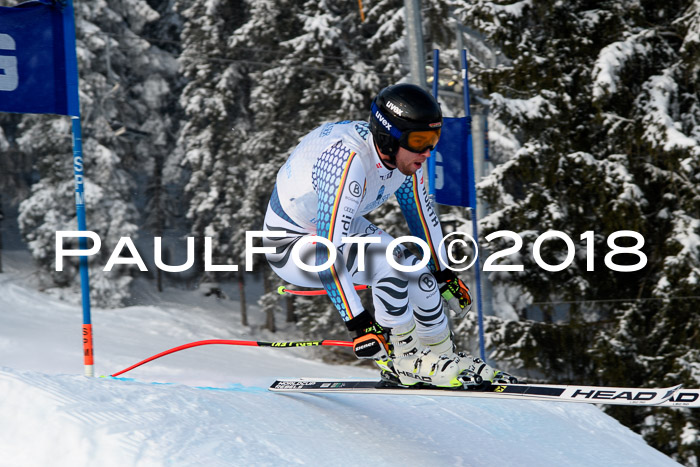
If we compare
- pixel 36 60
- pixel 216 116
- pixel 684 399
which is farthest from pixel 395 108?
pixel 216 116

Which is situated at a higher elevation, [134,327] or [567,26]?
[567,26]

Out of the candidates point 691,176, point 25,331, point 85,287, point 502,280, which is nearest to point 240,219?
point 25,331

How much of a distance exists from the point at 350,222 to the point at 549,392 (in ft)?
4.00

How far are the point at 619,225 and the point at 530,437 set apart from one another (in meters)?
7.67

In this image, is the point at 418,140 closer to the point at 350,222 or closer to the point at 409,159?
the point at 409,159

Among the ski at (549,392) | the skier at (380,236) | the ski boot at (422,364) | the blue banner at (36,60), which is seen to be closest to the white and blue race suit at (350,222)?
the skier at (380,236)

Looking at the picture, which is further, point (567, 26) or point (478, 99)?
point (567, 26)

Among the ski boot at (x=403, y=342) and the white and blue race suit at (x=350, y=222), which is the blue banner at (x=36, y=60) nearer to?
the white and blue race suit at (x=350, y=222)

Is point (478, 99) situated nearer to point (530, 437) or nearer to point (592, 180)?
point (592, 180)

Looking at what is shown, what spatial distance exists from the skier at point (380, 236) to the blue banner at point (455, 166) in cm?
386

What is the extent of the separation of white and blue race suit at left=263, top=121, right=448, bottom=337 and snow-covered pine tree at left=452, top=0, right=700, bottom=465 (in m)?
8.06

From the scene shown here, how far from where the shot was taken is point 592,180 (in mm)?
11375

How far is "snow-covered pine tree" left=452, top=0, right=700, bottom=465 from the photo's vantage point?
10633 millimetres

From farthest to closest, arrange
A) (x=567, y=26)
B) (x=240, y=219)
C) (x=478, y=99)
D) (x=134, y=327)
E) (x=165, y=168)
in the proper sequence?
(x=165, y=168) < (x=240, y=219) < (x=134, y=327) < (x=567, y=26) < (x=478, y=99)
